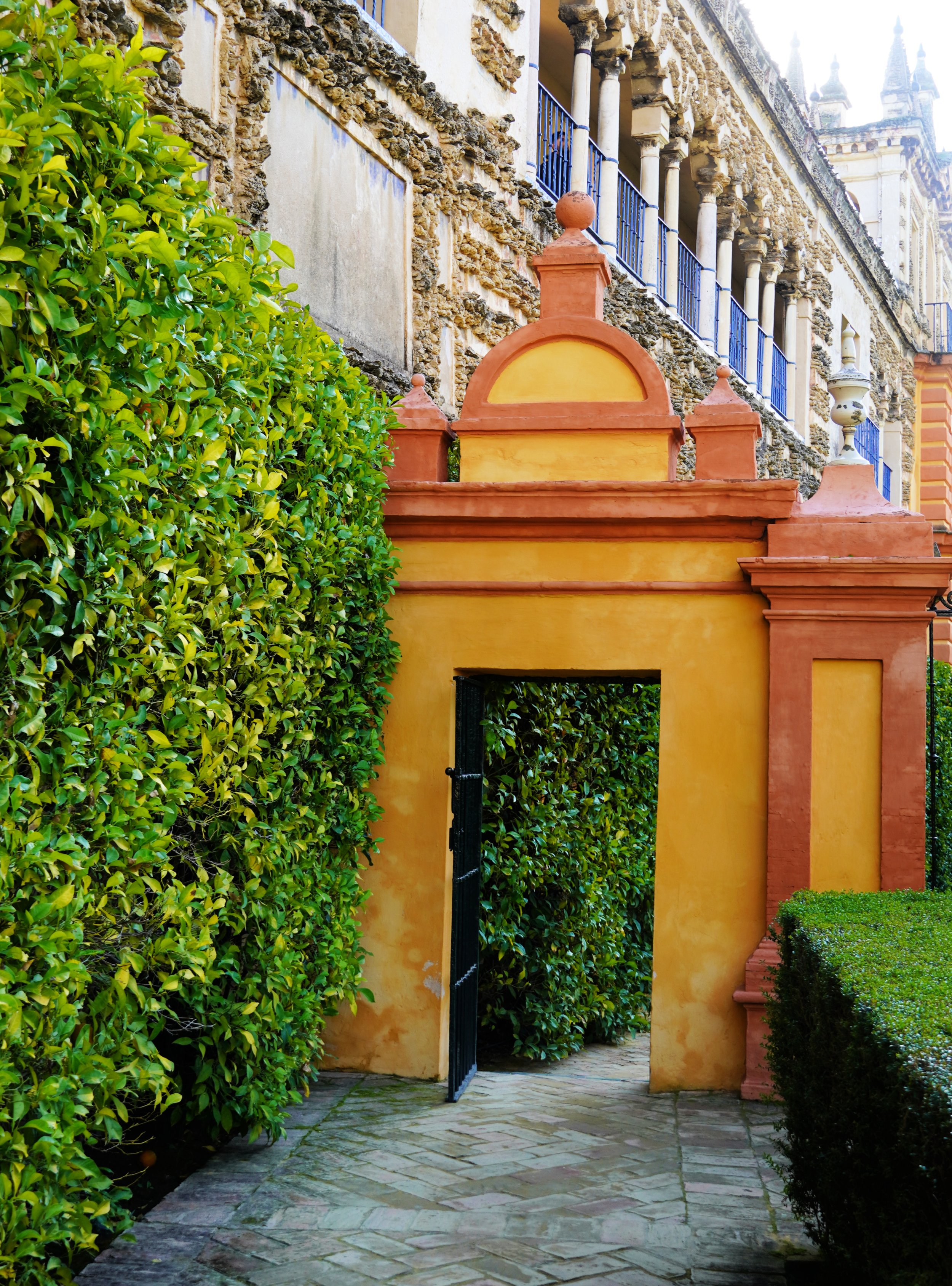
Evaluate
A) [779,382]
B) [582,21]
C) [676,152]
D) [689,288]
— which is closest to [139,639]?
[582,21]

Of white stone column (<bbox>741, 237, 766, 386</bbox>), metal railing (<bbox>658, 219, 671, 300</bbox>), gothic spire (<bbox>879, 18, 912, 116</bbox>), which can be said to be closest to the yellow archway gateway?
metal railing (<bbox>658, 219, 671, 300</bbox>)

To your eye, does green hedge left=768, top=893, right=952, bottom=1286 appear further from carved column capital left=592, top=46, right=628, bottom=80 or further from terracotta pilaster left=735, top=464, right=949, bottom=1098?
carved column capital left=592, top=46, right=628, bottom=80

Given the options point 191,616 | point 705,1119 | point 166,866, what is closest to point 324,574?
point 191,616

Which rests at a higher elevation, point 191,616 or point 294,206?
point 294,206

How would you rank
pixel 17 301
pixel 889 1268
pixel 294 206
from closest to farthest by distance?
pixel 17 301 < pixel 889 1268 < pixel 294 206

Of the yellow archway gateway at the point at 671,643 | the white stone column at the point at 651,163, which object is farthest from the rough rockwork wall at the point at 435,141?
the yellow archway gateway at the point at 671,643

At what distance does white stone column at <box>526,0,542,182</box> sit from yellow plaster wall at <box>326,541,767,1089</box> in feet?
19.2

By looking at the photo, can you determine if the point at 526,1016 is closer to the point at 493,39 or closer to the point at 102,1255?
the point at 102,1255

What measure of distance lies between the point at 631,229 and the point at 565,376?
815 centimetres

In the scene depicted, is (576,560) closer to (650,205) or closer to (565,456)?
(565,456)

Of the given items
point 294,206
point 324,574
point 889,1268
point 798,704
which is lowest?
point 889,1268

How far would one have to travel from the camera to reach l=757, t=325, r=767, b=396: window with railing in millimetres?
18797

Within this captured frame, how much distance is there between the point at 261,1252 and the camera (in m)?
4.36

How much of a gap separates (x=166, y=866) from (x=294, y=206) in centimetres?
536
